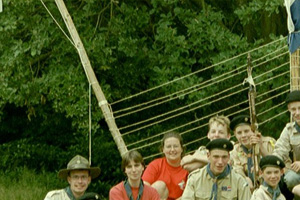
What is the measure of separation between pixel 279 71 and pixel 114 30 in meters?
A: 1.87

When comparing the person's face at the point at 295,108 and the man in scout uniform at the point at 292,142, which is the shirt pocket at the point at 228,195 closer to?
the man in scout uniform at the point at 292,142

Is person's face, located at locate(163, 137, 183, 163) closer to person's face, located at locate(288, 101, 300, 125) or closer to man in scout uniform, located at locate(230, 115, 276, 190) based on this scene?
man in scout uniform, located at locate(230, 115, 276, 190)

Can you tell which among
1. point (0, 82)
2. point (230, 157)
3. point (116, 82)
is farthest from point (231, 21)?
point (230, 157)

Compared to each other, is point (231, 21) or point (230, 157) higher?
point (231, 21)

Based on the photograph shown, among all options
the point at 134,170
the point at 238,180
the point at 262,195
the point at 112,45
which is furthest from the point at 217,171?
the point at 112,45

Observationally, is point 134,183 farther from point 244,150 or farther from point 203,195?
point 244,150

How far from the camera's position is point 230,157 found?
788 cm

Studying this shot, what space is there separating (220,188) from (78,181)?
3.41 ft

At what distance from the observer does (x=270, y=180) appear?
7.18 metres

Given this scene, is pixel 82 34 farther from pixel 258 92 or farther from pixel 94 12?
pixel 258 92

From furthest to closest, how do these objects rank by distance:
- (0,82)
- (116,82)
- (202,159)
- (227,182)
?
(116,82), (0,82), (202,159), (227,182)

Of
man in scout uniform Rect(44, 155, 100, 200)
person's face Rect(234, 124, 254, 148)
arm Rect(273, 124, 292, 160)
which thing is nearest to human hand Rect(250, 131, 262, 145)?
person's face Rect(234, 124, 254, 148)

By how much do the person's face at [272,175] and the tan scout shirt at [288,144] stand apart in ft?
2.28

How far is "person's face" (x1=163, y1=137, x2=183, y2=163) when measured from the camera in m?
7.69
